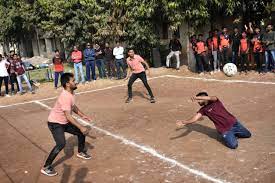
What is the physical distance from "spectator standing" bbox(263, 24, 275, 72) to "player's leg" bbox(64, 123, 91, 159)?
884 centimetres

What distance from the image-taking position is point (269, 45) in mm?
13648

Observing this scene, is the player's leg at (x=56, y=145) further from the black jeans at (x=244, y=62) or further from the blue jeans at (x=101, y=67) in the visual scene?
the blue jeans at (x=101, y=67)

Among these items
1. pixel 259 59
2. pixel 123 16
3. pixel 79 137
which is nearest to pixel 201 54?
pixel 259 59

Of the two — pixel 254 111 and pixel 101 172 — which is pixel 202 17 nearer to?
pixel 254 111

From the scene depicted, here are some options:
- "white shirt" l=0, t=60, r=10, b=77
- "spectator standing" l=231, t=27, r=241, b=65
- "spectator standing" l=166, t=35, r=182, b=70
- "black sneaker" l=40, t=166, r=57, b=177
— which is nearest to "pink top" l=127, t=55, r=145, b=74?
"spectator standing" l=231, t=27, r=241, b=65

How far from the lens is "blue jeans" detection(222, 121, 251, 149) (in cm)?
701

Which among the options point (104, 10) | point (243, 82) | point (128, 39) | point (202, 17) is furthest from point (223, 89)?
point (104, 10)

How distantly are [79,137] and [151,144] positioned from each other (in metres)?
1.51

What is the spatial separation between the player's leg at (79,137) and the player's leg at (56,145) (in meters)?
0.19

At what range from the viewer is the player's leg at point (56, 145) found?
6.53m

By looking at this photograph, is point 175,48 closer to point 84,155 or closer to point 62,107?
point 84,155

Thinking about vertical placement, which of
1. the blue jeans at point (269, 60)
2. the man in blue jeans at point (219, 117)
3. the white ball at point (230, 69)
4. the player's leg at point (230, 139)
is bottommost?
the player's leg at point (230, 139)

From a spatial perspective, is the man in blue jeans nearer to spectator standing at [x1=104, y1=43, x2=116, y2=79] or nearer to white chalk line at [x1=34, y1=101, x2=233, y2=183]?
white chalk line at [x1=34, y1=101, x2=233, y2=183]

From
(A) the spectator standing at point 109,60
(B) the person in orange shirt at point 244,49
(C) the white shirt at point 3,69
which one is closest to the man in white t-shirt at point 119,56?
(A) the spectator standing at point 109,60
